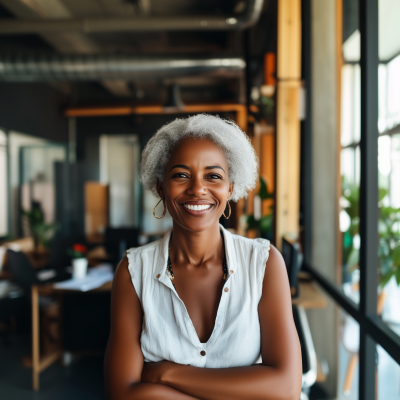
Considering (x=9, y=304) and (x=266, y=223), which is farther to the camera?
(x=266, y=223)

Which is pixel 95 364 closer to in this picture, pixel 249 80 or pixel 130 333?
pixel 130 333

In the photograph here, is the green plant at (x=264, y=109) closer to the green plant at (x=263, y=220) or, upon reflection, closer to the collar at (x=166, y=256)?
the green plant at (x=263, y=220)

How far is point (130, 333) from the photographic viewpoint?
1135 millimetres

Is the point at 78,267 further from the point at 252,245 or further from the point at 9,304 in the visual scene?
the point at 252,245

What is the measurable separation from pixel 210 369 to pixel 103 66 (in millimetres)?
4209

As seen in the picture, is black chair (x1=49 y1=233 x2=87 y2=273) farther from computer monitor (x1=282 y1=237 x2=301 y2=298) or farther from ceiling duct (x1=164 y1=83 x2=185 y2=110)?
computer monitor (x1=282 y1=237 x2=301 y2=298)

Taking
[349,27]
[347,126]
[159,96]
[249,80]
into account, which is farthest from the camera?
[159,96]

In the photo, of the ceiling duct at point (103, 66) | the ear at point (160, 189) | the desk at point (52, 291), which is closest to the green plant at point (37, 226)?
the ceiling duct at point (103, 66)

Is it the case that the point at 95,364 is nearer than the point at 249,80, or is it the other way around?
the point at 95,364

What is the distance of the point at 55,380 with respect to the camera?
296cm

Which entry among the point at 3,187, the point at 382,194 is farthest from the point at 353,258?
the point at 3,187

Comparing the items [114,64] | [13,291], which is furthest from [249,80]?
[13,291]

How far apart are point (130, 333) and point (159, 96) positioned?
333 inches

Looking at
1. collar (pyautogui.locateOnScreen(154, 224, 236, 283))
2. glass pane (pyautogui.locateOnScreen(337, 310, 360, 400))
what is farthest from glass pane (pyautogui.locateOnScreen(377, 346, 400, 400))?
collar (pyautogui.locateOnScreen(154, 224, 236, 283))
